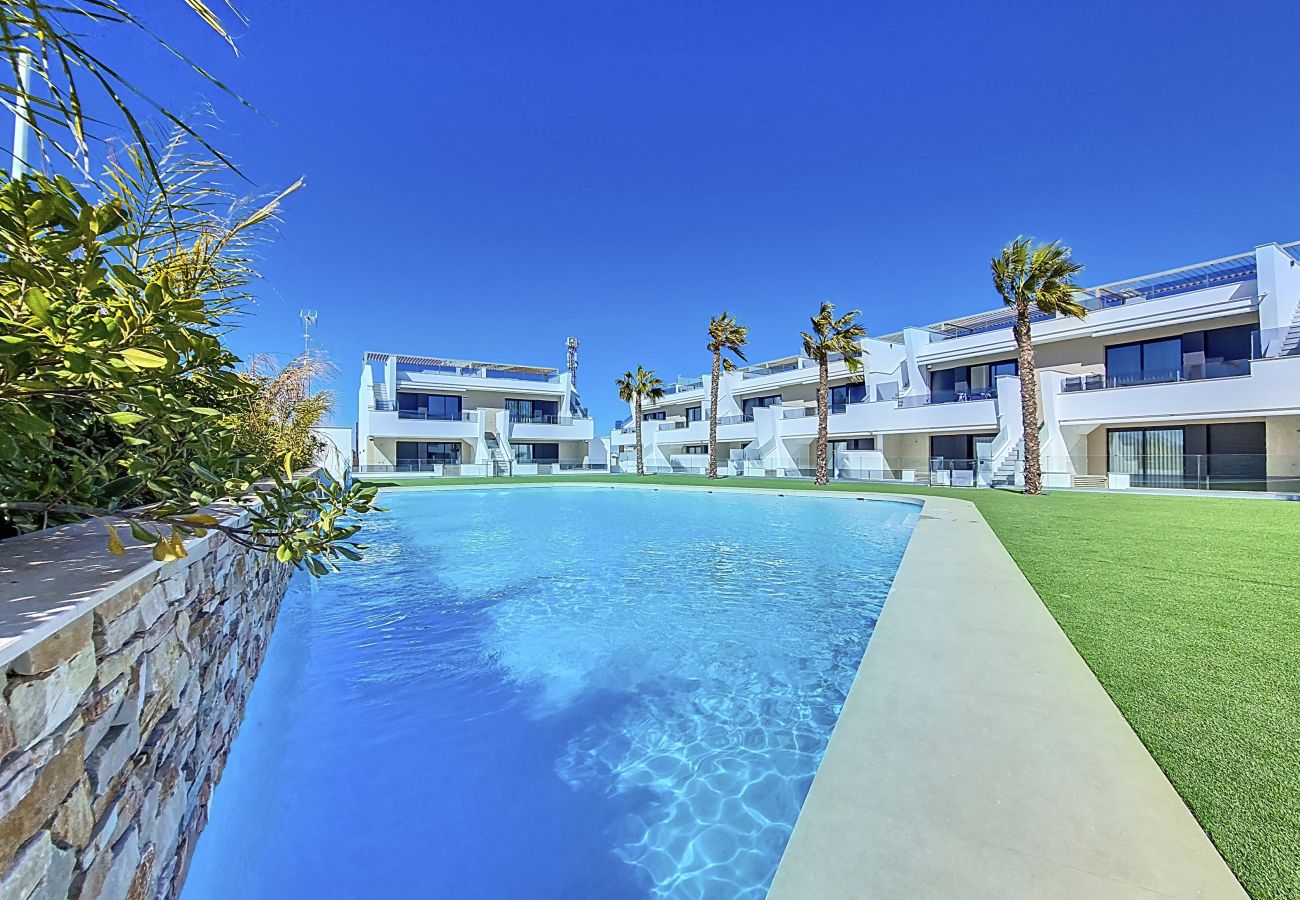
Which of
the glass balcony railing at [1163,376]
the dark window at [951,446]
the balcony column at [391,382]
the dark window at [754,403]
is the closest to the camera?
the glass balcony railing at [1163,376]

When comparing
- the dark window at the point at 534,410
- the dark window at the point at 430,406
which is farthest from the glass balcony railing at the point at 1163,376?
the dark window at the point at 430,406

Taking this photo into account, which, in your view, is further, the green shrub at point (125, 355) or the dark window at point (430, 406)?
the dark window at point (430, 406)

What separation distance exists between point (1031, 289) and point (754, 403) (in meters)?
21.5

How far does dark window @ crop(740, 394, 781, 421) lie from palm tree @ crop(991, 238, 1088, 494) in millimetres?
18136

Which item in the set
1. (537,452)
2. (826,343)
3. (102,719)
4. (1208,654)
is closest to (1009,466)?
(826,343)

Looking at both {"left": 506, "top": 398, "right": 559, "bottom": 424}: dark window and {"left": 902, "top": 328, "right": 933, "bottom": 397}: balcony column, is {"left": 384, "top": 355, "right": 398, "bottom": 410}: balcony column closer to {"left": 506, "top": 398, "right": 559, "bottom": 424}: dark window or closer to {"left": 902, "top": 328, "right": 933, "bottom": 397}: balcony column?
{"left": 506, "top": 398, "right": 559, "bottom": 424}: dark window

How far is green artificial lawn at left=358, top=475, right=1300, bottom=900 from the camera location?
2.17m

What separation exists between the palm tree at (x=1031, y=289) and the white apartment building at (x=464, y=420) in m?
30.9

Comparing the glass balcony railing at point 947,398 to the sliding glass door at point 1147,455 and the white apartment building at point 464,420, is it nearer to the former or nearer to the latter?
the sliding glass door at point 1147,455

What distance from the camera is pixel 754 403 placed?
40.3 m

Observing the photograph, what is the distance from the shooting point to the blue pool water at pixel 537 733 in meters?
2.97

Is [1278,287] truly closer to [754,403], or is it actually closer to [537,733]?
[754,403]

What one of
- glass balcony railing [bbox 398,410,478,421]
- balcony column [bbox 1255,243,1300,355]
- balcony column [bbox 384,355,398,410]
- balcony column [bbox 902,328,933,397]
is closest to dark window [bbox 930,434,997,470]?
balcony column [bbox 902,328,933,397]

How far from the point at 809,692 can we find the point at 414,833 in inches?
126
